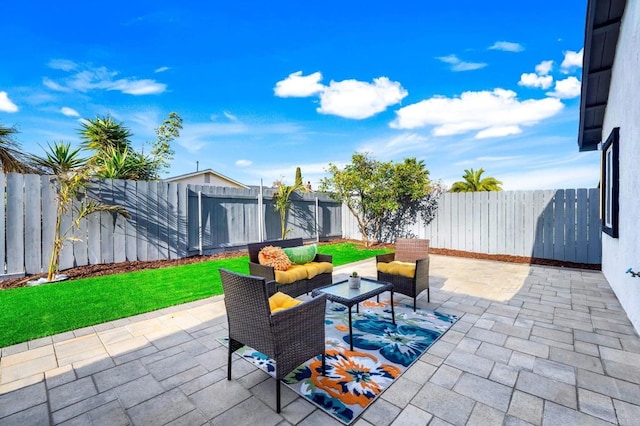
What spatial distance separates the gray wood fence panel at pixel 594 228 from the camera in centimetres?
668

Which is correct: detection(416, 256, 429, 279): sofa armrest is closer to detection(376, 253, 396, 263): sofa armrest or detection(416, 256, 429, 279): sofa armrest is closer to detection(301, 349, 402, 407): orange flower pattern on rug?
detection(376, 253, 396, 263): sofa armrest

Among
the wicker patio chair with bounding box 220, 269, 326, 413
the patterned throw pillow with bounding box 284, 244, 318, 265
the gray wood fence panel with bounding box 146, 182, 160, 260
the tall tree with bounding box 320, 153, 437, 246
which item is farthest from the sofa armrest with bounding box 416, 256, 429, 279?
the gray wood fence panel with bounding box 146, 182, 160, 260

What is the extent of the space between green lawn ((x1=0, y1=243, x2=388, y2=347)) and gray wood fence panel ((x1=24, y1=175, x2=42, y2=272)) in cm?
88

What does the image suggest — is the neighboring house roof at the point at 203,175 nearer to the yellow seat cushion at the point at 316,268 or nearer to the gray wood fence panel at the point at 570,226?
the yellow seat cushion at the point at 316,268

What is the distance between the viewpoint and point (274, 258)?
4.29m

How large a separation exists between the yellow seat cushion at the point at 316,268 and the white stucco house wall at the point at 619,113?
3645 mm

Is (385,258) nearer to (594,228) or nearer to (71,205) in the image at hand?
(594,228)

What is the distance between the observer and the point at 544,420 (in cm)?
178

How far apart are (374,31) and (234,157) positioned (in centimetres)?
1261

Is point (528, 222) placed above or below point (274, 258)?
above

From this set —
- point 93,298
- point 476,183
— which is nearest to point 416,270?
point 93,298

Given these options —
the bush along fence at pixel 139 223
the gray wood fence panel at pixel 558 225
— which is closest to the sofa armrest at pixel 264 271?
the bush along fence at pixel 139 223

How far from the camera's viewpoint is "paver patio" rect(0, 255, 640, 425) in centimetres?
184

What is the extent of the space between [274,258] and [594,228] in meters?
7.85
